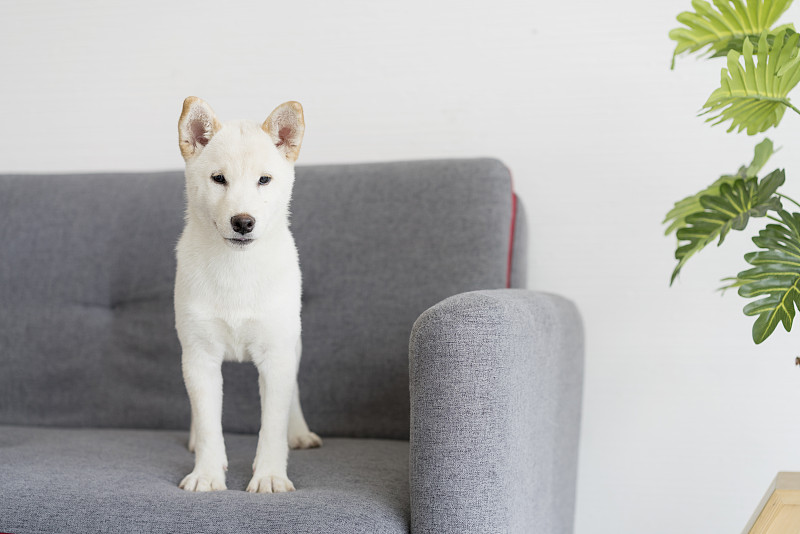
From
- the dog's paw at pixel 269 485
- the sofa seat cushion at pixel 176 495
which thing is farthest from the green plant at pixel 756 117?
the dog's paw at pixel 269 485

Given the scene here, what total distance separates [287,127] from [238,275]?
221mm

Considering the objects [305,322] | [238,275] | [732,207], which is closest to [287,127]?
[238,275]

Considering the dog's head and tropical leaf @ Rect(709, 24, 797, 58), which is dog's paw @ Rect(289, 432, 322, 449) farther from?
tropical leaf @ Rect(709, 24, 797, 58)

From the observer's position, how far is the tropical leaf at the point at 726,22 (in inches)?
45.1

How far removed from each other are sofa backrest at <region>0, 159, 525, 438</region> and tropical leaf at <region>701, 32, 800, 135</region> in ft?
1.57

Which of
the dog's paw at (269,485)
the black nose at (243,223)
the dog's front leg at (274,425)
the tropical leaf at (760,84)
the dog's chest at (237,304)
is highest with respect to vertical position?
the tropical leaf at (760,84)

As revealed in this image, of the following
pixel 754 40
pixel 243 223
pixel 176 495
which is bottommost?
pixel 176 495

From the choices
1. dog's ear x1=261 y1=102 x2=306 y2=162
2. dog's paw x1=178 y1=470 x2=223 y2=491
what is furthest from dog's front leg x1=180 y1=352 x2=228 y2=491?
dog's ear x1=261 y1=102 x2=306 y2=162

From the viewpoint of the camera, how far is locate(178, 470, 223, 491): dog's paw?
3.33 feet

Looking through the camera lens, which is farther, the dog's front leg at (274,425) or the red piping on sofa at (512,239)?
the red piping on sofa at (512,239)

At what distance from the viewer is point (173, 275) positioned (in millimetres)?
1571

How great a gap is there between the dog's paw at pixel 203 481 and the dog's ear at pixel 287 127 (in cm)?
46

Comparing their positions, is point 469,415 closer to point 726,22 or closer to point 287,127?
point 287,127

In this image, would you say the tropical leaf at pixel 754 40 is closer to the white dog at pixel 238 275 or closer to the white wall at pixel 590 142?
the white wall at pixel 590 142
